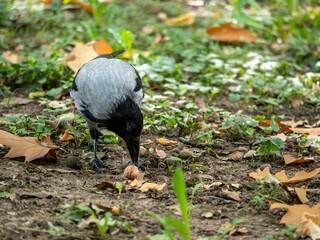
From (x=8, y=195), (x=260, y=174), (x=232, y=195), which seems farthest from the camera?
(x=260, y=174)

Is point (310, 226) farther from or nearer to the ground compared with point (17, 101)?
farther from the ground

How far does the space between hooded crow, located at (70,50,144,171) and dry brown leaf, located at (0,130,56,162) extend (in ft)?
1.33

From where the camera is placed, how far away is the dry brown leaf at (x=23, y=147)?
17.0ft

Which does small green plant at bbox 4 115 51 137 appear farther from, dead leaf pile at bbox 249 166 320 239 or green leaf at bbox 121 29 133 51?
dead leaf pile at bbox 249 166 320 239

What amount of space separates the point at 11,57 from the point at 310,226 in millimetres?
4716

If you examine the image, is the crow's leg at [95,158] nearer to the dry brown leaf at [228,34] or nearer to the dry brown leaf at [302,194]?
the dry brown leaf at [302,194]

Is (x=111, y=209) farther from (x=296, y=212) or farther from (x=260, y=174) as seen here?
(x=260, y=174)

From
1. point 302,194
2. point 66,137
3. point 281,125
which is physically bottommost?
point 281,125

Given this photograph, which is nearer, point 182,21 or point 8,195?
point 8,195

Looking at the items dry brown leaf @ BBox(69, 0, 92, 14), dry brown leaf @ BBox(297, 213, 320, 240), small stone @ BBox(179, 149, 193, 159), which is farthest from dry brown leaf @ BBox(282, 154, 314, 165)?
dry brown leaf @ BBox(69, 0, 92, 14)

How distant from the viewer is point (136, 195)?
4.70m

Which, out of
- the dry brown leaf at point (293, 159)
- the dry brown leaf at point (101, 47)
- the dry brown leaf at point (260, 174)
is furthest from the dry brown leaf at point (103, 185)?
the dry brown leaf at point (101, 47)

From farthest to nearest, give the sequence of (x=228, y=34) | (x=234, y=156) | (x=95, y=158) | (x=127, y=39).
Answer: (x=228, y=34), (x=127, y=39), (x=234, y=156), (x=95, y=158)

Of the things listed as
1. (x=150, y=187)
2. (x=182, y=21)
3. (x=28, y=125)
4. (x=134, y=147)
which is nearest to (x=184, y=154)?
(x=134, y=147)
